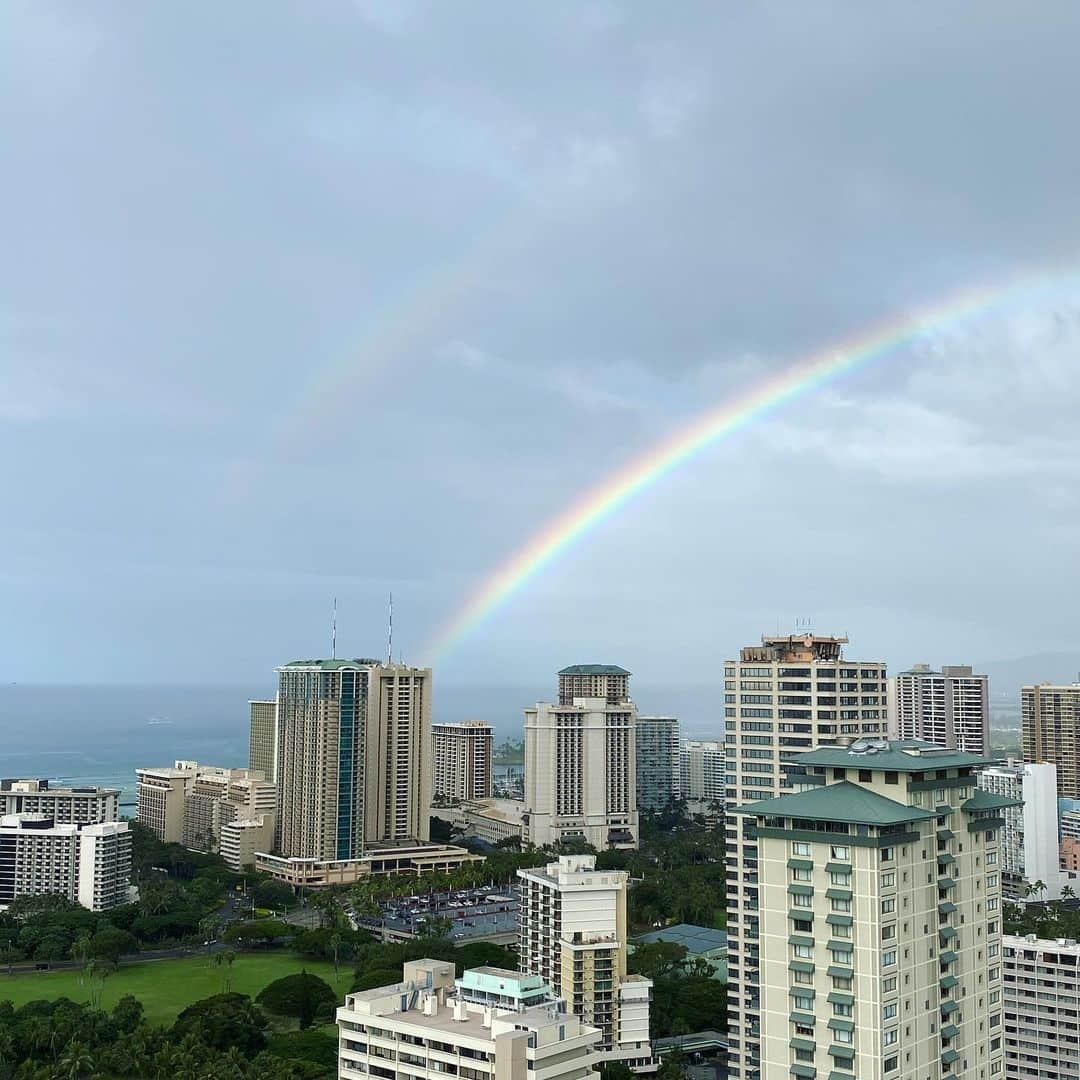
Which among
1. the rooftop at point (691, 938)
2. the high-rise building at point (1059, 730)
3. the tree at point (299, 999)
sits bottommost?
the rooftop at point (691, 938)

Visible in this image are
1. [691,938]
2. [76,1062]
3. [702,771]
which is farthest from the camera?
[702,771]

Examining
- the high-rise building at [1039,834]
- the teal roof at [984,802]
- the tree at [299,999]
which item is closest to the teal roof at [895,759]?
the teal roof at [984,802]

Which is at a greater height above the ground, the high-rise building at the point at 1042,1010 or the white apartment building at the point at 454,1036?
the white apartment building at the point at 454,1036

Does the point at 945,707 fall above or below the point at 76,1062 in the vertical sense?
above

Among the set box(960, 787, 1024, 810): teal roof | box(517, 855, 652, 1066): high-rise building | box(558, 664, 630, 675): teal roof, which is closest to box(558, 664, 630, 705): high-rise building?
box(558, 664, 630, 675): teal roof

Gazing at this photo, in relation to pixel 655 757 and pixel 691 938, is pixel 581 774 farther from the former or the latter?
pixel 691 938

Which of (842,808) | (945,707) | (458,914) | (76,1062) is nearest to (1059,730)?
(945,707)

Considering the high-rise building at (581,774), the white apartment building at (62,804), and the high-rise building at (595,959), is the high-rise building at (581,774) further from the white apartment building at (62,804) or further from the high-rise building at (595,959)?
the high-rise building at (595,959)
